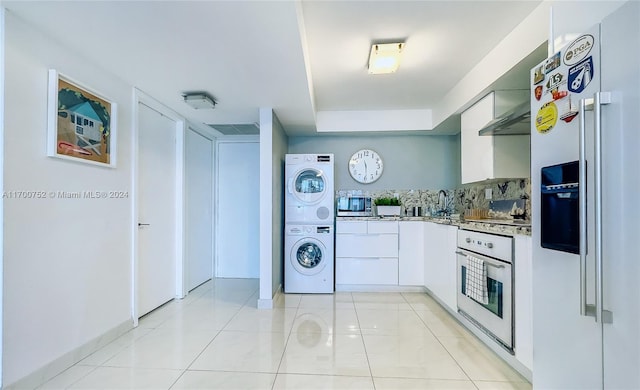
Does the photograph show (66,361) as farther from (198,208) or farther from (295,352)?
(198,208)

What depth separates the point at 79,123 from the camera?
6.82 ft

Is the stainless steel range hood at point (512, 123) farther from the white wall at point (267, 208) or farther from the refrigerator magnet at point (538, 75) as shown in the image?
the white wall at point (267, 208)

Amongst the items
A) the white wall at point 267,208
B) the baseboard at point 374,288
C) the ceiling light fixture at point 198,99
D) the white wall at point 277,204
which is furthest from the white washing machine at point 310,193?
the ceiling light fixture at point 198,99

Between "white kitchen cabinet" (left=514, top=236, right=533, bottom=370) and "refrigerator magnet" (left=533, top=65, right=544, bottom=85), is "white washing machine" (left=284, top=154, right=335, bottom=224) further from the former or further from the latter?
"refrigerator magnet" (left=533, top=65, right=544, bottom=85)

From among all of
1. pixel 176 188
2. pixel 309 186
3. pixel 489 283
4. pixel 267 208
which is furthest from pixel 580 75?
pixel 176 188

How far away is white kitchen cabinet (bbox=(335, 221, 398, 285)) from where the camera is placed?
3.72m

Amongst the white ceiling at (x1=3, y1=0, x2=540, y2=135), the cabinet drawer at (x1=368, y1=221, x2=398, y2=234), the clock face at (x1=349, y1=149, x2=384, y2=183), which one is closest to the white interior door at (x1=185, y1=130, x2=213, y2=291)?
the white ceiling at (x1=3, y1=0, x2=540, y2=135)

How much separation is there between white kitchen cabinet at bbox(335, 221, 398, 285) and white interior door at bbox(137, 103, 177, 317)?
1978 mm

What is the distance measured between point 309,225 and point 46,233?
2.45 m

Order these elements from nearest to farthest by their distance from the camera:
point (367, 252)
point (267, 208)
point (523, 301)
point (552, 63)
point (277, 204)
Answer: point (552, 63)
point (523, 301)
point (267, 208)
point (277, 204)
point (367, 252)

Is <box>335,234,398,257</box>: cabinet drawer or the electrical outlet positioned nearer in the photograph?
the electrical outlet

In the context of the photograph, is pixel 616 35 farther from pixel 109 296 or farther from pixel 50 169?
pixel 109 296

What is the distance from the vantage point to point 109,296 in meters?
2.37

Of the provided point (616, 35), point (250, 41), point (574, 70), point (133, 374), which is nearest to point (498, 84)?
point (574, 70)
